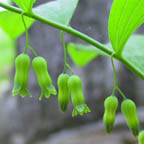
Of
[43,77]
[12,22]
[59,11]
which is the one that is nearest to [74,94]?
[43,77]

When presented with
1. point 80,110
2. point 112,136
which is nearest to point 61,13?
point 80,110

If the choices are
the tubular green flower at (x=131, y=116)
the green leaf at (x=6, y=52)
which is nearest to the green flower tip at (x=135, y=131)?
the tubular green flower at (x=131, y=116)

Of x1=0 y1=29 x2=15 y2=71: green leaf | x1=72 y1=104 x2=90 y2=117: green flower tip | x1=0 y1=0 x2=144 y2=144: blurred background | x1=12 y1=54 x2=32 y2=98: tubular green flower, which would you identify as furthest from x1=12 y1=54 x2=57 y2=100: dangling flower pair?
x1=0 y1=29 x2=15 y2=71: green leaf

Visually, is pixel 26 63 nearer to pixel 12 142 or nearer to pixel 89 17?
pixel 89 17

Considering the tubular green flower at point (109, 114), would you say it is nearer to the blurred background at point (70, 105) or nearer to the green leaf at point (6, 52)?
the blurred background at point (70, 105)

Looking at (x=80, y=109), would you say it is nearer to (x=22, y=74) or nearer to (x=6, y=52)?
(x=22, y=74)
